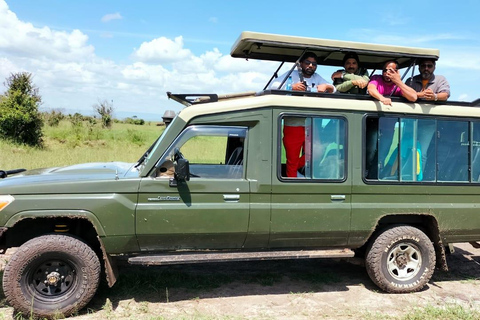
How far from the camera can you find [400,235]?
4.69m

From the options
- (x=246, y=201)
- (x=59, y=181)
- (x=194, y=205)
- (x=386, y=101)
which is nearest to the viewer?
(x=59, y=181)

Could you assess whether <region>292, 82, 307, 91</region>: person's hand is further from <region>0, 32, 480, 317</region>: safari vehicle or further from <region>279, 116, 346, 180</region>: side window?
<region>279, 116, 346, 180</region>: side window

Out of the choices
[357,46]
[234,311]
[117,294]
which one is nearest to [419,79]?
[357,46]

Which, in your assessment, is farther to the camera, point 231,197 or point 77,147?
point 77,147

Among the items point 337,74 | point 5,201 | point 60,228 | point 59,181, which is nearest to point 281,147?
point 337,74

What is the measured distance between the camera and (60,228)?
4141 mm

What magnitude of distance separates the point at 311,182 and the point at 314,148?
1.26 feet

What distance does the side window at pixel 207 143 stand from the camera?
4.18 m

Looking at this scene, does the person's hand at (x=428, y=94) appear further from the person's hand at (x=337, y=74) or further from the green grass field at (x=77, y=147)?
the green grass field at (x=77, y=147)

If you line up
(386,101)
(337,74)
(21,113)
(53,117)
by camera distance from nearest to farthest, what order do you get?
1. (386,101)
2. (337,74)
3. (21,113)
4. (53,117)

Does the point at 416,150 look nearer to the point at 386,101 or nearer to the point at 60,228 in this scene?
the point at 386,101

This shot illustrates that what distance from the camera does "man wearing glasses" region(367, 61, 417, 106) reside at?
464cm

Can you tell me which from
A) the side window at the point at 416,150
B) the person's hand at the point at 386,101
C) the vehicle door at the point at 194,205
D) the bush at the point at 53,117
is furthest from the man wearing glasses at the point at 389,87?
the bush at the point at 53,117

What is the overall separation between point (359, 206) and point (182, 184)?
2.00 m
